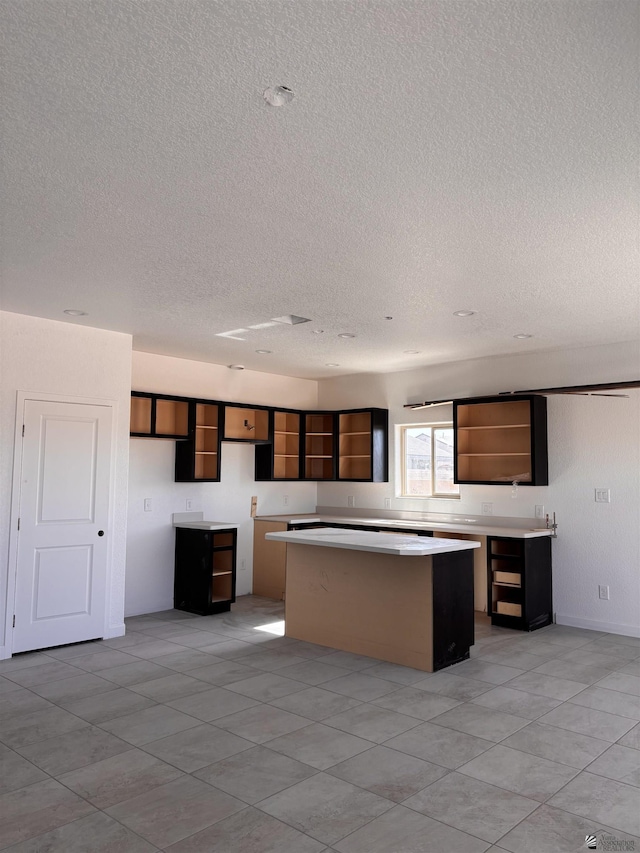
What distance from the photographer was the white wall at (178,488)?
6.53m

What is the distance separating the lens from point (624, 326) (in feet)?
17.4

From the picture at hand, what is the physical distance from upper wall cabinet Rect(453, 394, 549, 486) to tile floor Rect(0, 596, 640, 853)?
6.14 feet

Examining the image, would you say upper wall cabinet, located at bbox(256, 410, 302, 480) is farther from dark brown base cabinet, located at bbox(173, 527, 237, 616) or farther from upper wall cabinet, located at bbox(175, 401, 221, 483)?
dark brown base cabinet, located at bbox(173, 527, 237, 616)

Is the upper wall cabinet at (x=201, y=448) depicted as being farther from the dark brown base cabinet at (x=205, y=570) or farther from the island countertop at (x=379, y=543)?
the island countertop at (x=379, y=543)

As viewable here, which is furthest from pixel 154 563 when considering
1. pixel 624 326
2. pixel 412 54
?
pixel 412 54

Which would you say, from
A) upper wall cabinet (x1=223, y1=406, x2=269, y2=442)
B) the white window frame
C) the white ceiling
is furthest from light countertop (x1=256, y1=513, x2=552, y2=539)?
the white ceiling

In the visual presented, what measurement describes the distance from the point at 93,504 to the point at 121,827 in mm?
3253

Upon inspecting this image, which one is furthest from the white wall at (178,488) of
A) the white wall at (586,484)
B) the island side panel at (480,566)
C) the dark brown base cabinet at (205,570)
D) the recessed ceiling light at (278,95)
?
the recessed ceiling light at (278,95)

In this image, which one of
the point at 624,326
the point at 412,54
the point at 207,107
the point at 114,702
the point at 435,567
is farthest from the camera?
the point at 624,326

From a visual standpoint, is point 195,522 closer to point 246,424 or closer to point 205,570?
point 205,570

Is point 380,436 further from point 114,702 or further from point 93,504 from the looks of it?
point 114,702

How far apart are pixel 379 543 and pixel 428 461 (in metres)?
2.93

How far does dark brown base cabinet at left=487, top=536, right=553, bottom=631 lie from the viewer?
5.87 meters

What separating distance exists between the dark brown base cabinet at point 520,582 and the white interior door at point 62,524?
11.8ft
